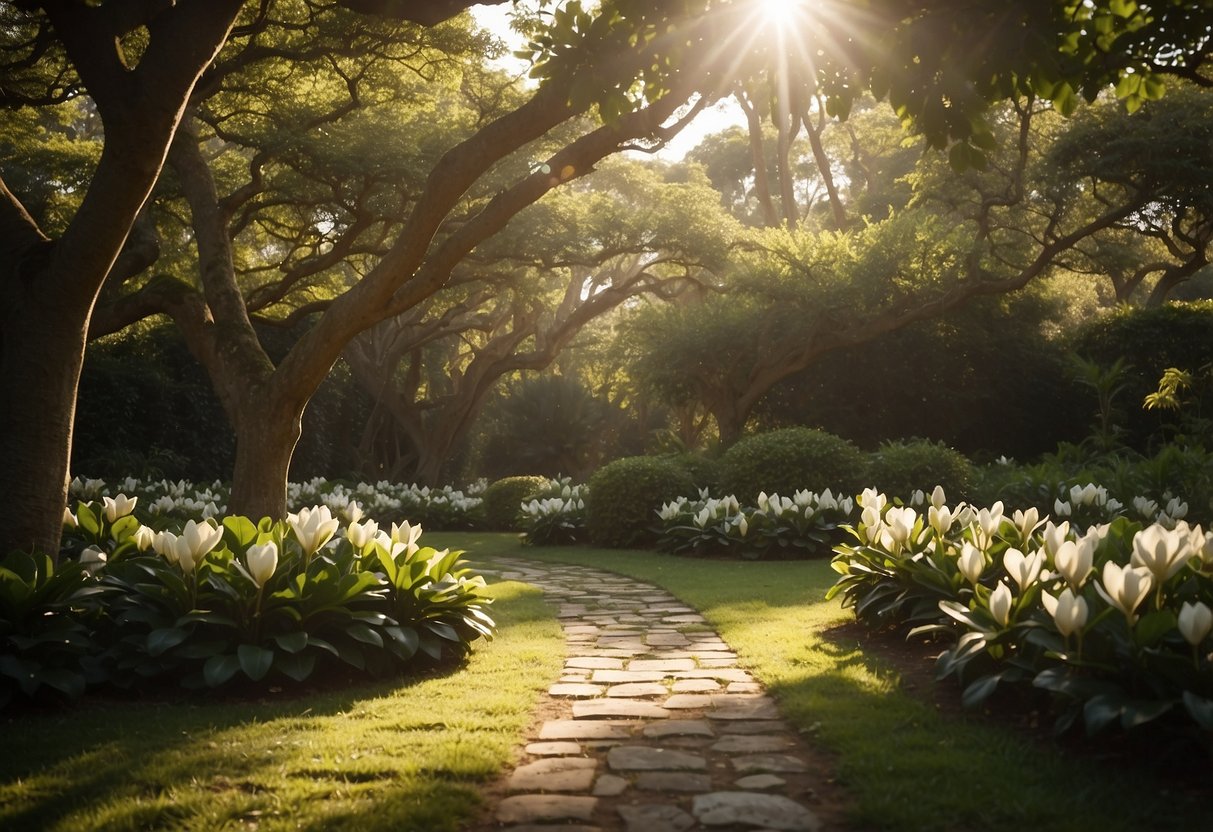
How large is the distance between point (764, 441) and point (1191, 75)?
6938mm

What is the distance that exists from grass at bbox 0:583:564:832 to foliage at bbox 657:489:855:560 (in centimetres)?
651

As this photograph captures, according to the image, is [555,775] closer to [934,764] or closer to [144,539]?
[934,764]

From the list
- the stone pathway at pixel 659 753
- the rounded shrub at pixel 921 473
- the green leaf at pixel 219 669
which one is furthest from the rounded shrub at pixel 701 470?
the green leaf at pixel 219 669

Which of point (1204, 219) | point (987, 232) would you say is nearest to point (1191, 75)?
point (987, 232)

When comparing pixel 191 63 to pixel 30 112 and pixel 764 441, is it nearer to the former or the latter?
pixel 764 441

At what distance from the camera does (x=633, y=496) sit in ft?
43.8

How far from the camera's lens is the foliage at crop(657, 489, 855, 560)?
1122 cm

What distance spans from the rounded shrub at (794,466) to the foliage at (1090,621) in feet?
23.3

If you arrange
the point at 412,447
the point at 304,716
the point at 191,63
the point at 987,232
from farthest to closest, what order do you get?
the point at 412,447, the point at 987,232, the point at 191,63, the point at 304,716


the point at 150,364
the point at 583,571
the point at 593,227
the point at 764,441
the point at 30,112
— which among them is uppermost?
the point at 30,112

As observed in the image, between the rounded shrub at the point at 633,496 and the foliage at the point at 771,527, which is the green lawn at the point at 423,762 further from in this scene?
the rounded shrub at the point at 633,496

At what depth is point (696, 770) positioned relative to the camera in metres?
3.60

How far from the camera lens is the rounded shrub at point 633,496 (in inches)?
524

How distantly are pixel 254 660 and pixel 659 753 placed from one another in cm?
194
